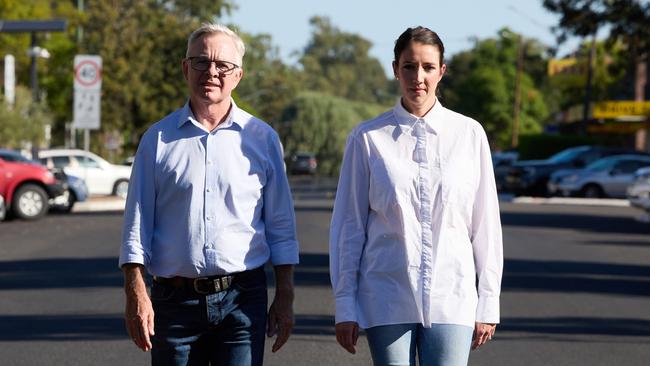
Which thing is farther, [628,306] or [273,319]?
[628,306]

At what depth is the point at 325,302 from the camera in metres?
13.4

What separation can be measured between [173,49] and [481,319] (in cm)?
5568

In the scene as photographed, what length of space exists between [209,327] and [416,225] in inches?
32.2

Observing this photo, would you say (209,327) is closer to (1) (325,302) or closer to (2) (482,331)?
(2) (482,331)

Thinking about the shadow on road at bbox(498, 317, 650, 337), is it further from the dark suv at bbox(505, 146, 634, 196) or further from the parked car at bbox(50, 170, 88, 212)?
the dark suv at bbox(505, 146, 634, 196)

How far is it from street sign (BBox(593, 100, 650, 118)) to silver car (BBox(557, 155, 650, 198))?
1841 centimetres

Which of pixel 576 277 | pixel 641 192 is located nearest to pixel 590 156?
pixel 641 192

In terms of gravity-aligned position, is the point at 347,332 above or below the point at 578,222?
above

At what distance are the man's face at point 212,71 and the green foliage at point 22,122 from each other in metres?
38.9

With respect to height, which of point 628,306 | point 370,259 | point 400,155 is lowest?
point 628,306

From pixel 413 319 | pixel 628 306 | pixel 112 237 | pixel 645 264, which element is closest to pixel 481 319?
pixel 413 319

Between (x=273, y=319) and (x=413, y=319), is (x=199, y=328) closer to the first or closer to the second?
(x=273, y=319)

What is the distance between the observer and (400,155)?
509 cm

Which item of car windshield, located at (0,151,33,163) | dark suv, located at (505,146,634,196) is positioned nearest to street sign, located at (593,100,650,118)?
dark suv, located at (505,146,634,196)
